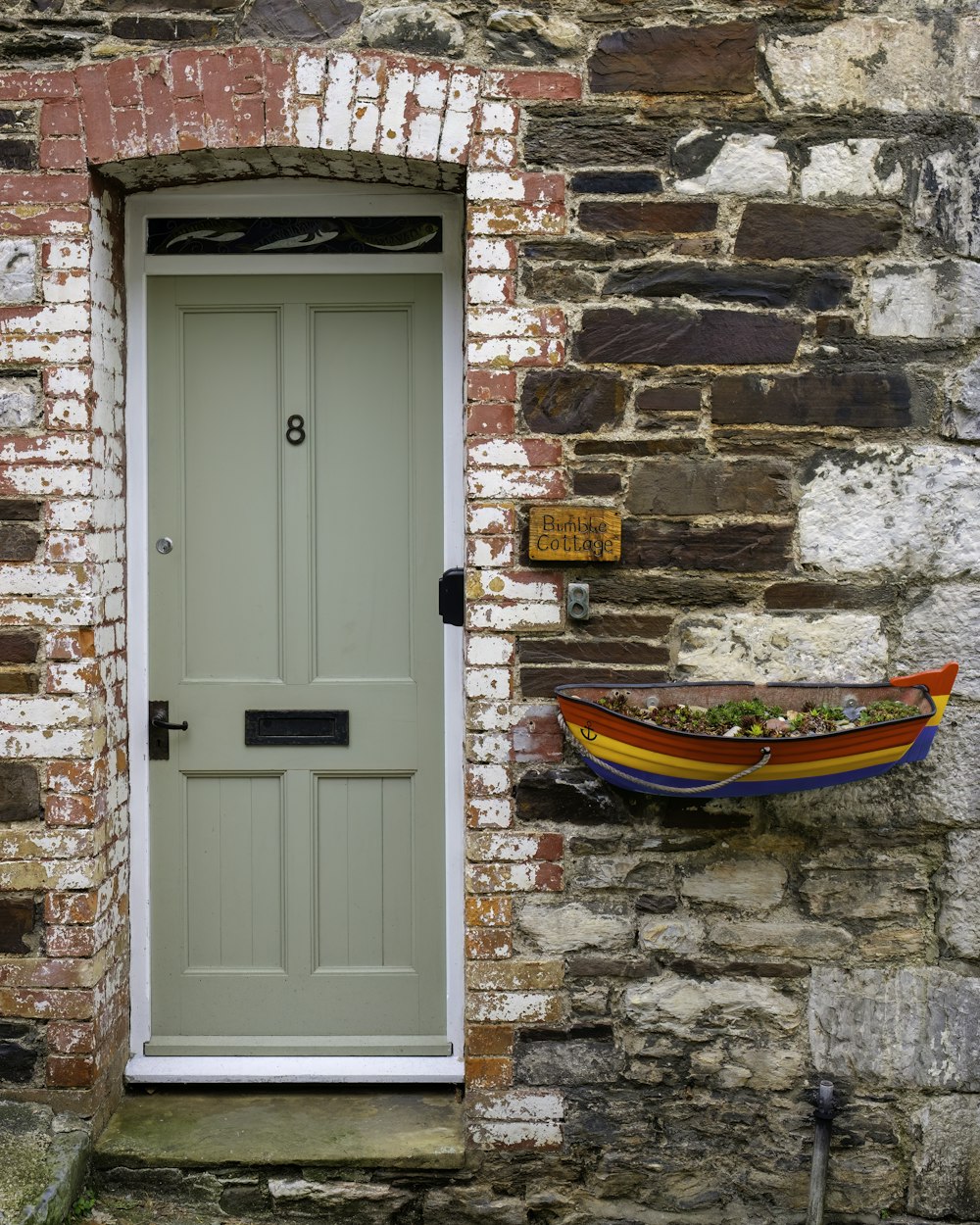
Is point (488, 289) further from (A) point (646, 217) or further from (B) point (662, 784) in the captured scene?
(B) point (662, 784)

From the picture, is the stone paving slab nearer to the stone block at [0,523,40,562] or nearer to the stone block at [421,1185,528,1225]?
the stone block at [421,1185,528,1225]

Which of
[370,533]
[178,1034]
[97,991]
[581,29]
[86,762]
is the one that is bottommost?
[178,1034]

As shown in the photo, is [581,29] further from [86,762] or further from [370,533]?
[86,762]

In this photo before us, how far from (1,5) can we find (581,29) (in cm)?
153

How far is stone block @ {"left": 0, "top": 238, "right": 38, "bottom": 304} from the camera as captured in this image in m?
2.99

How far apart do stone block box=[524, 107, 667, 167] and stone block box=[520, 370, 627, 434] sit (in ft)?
1.85

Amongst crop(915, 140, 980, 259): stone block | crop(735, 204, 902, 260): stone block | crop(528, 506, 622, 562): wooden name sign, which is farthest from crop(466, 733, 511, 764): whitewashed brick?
crop(915, 140, 980, 259): stone block

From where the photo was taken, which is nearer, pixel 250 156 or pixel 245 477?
pixel 250 156

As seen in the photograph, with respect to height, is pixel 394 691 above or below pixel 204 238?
below

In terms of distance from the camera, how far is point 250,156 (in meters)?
3.04

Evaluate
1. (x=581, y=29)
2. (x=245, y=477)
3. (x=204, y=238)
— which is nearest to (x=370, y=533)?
(x=245, y=477)

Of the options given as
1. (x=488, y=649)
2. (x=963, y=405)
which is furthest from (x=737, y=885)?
(x=963, y=405)

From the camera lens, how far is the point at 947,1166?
305cm

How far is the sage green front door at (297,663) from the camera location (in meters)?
3.32
